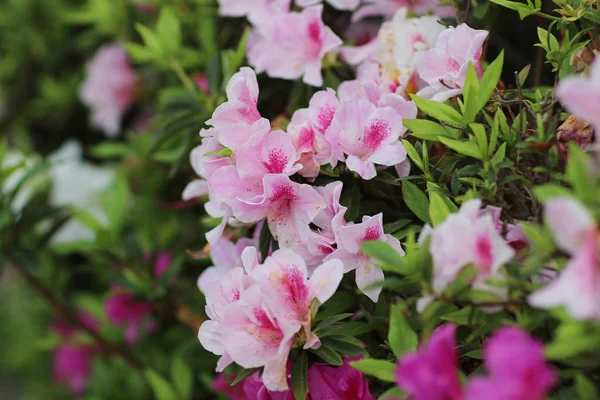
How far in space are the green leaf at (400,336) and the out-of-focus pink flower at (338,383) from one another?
0.08 meters

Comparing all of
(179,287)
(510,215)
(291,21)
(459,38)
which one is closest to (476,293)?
(510,215)

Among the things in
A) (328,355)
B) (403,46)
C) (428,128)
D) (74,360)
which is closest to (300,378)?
(328,355)

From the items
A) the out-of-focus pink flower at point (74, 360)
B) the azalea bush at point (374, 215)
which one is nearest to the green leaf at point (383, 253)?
the azalea bush at point (374, 215)

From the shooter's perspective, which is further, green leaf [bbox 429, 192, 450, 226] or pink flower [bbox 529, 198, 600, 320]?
green leaf [bbox 429, 192, 450, 226]

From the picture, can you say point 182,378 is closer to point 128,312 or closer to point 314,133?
point 128,312

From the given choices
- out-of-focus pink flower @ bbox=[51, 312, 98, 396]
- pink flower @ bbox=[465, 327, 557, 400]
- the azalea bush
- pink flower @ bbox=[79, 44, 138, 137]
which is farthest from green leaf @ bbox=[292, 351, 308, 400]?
pink flower @ bbox=[79, 44, 138, 137]

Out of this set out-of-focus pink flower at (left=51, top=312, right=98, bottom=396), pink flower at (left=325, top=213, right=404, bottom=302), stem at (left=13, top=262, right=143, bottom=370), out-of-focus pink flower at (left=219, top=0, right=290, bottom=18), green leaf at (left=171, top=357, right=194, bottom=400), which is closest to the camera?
pink flower at (left=325, top=213, right=404, bottom=302)

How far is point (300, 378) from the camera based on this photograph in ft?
1.95

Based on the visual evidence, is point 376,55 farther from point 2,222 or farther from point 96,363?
point 96,363

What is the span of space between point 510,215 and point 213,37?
66 centimetres

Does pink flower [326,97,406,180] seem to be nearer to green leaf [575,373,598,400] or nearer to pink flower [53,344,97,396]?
green leaf [575,373,598,400]

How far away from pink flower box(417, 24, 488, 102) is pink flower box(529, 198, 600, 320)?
0.25 meters

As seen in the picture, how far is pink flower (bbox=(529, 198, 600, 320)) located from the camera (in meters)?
0.39

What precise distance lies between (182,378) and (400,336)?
20.5 inches
